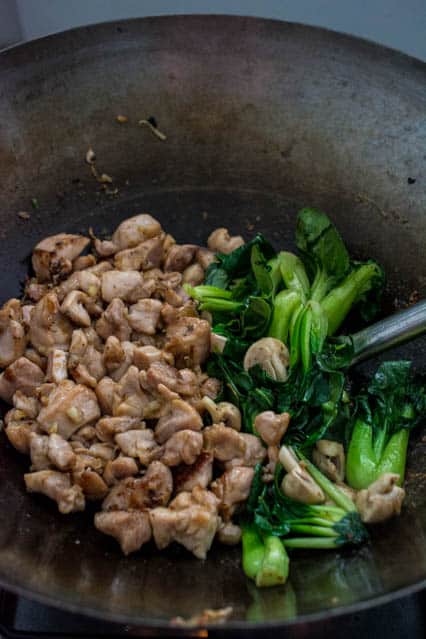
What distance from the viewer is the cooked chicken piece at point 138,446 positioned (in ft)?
8.49

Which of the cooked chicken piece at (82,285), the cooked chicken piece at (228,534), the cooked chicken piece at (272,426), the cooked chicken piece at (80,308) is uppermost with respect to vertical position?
the cooked chicken piece at (82,285)

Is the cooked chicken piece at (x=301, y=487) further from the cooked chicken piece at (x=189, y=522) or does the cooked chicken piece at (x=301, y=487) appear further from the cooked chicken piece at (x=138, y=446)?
the cooked chicken piece at (x=138, y=446)

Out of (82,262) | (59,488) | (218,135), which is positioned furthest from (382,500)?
(218,135)

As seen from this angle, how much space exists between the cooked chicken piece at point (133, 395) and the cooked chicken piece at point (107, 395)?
0.02 m

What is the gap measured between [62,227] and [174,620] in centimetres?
209

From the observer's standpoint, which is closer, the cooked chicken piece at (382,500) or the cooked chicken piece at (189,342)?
the cooked chicken piece at (382,500)

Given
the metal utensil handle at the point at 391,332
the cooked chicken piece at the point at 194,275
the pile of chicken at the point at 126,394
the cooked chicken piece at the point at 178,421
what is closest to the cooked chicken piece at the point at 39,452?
the pile of chicken at the point at 126,394

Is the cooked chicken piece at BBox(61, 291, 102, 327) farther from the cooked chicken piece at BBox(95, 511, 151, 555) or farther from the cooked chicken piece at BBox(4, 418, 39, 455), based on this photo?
the cooked chicken piece at BBox(95, 511, 151, 555)

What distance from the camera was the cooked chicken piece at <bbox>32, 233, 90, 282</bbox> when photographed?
3.19 m

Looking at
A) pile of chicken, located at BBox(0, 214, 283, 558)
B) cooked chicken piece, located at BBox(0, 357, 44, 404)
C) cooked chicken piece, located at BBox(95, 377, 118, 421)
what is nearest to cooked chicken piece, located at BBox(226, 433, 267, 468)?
pile of chicken, located at BBox(0, 214, 283, 558)

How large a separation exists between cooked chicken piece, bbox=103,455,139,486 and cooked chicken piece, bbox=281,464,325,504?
0.57 m

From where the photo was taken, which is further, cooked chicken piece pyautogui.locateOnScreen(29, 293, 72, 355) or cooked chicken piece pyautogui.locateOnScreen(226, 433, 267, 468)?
cooked chicken piece pyautogui.locateOnScreen(29, 293, 72, 355)

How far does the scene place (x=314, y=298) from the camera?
3092mm

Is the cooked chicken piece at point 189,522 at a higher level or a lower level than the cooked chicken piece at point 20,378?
lower
